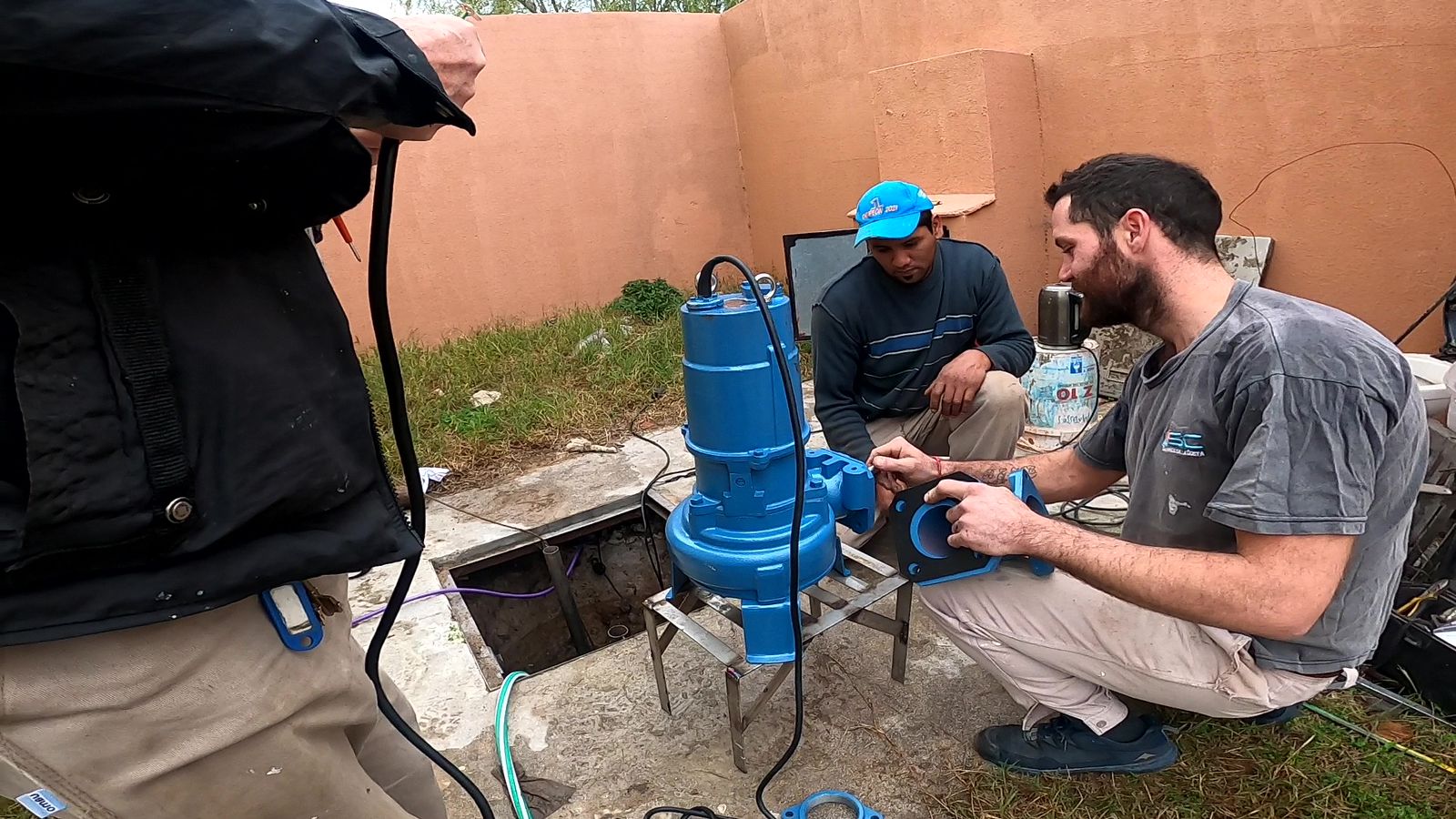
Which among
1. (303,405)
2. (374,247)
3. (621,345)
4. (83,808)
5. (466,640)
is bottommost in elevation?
(466,640)

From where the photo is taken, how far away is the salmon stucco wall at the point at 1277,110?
2.97m

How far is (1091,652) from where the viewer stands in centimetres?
154

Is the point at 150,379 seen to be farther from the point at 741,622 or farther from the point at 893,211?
the point at 893,211

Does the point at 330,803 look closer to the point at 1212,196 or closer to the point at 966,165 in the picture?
the point at 1212,196

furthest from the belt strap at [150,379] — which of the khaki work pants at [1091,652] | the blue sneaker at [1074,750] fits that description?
the blue sneaker at [1074,750]

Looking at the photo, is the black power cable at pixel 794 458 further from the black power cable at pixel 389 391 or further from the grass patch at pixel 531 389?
the grass patch at pixel 531 389

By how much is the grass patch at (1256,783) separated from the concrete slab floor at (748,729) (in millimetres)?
133

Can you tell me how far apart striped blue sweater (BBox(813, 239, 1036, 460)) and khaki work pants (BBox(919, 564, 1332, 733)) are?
91 centimetres

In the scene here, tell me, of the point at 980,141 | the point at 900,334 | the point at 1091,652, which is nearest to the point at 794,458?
→ the point at 1091,652

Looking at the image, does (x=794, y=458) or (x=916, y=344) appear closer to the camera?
(x=794, y=458)

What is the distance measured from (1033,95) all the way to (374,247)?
4.14 m

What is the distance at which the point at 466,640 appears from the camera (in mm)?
2369

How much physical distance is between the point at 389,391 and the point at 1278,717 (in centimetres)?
192

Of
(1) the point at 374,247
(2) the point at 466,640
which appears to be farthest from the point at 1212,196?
(2) the point at 466,640
